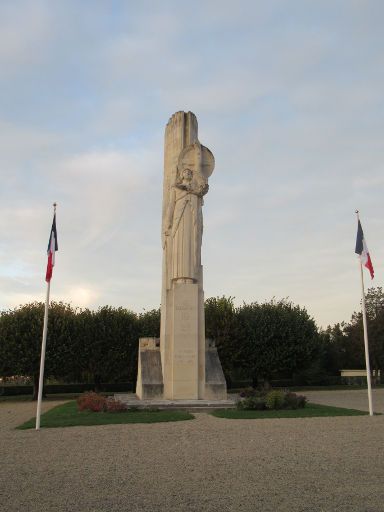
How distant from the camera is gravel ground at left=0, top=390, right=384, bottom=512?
22.5ft

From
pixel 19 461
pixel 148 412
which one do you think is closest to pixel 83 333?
pixel 148 412

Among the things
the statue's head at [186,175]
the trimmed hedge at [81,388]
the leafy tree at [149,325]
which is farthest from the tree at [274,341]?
the statue's head at [186,175]

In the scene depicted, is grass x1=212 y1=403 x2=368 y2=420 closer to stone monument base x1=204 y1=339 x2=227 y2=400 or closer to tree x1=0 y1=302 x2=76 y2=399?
stone monument base x1=204 y1=339 x2=227 y2=400

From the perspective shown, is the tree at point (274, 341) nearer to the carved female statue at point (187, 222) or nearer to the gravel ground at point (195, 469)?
the carved female statue at point (187, 222)

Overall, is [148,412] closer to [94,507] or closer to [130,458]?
[130,458]

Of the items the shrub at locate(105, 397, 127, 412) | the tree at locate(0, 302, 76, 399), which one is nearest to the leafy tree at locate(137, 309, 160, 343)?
the tree at locate(0, 302, 76, 399)

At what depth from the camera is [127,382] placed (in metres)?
42.6

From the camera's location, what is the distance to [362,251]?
1938 centimetres

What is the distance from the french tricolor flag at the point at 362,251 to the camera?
1912 cm

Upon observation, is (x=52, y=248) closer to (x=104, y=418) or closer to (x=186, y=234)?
(x=104, y=418)

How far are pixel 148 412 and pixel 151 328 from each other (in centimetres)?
2018

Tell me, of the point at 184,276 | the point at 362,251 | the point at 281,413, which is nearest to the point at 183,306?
the point at 184,276

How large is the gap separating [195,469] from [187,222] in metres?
15.0

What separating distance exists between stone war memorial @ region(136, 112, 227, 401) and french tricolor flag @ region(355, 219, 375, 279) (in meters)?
6.91
